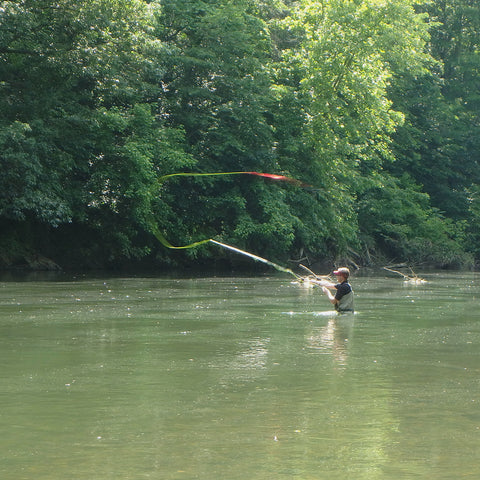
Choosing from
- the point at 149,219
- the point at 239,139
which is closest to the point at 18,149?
the point at 149,219

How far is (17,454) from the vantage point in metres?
6.89

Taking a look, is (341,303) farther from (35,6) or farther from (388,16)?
(388,16)

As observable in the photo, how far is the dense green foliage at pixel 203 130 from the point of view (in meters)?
31.8

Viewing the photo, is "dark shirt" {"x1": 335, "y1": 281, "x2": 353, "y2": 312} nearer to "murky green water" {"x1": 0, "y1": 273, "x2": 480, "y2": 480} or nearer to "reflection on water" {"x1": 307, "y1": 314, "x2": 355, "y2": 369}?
"reflection on water" {"x1": 307, "y1": 314, "x2": 355, "y2": 369}

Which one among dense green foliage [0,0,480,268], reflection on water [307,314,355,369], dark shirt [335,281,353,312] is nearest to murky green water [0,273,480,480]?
reflection on water [307,314,355,369]

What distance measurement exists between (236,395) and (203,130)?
30.4 m

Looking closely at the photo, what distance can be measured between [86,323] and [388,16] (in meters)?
34.3

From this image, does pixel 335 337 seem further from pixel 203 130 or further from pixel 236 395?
pixel 203 130

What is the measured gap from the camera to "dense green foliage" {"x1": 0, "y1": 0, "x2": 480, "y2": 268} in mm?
31750

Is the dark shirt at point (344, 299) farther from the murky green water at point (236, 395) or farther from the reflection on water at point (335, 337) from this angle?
the murky green water at point (236, 395)

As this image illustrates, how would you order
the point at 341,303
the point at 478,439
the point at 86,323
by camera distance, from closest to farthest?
the point at 478,439, the point at 86,323, the point at 341,303

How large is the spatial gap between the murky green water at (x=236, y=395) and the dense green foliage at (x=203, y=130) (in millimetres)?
14829

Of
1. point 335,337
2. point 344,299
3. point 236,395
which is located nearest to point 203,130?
point 344,299

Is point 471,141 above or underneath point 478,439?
above
